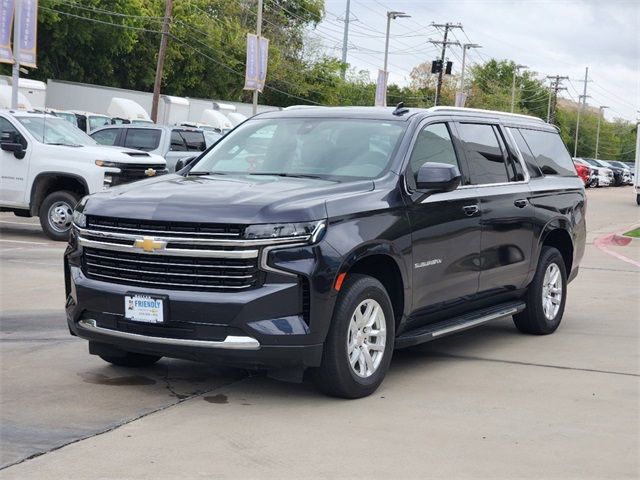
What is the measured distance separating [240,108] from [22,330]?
47.5 meters

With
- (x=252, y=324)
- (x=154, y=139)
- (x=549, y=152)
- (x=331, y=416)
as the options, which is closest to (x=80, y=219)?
(x=252, y=324)

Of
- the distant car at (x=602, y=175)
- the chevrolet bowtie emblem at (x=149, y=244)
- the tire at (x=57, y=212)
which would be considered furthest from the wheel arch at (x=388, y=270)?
the distant car at (x=602, y=175)

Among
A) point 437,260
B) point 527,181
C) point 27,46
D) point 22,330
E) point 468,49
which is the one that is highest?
point 468,49

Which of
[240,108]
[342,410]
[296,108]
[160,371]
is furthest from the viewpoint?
[240,108]

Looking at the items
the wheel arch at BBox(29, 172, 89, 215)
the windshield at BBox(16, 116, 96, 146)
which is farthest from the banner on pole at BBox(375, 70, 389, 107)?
the wheel arch at BBox(29, 172, 89, 215)

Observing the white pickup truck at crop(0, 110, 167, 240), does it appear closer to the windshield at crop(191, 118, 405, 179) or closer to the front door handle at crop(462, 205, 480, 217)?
the windshield at crop(191, 118, 405, 179)

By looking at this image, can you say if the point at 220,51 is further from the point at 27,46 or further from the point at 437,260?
the point at 437,260

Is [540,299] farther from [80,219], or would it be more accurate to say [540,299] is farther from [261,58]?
[261,58]

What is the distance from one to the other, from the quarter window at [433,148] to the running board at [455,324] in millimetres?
1095

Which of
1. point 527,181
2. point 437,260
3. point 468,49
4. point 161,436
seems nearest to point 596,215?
point 527,181

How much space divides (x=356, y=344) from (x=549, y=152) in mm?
4042

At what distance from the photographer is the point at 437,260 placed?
7219 mm

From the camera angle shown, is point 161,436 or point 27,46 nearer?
point 161,436

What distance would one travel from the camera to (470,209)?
7691mm
